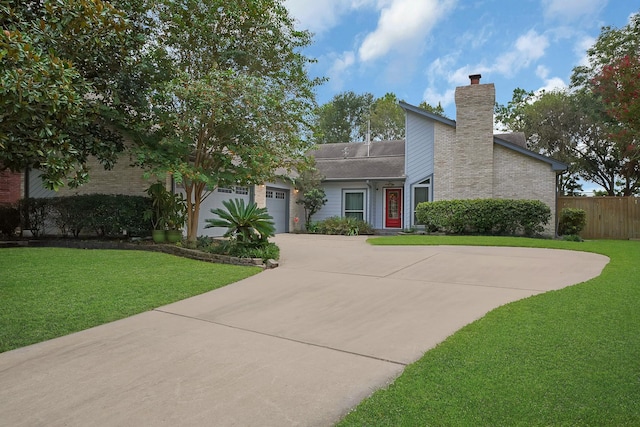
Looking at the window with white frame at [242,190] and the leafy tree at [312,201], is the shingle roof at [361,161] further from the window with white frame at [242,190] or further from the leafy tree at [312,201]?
the window with white frame at [242,190]

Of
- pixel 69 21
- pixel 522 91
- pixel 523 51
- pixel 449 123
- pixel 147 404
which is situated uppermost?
pixel 522 91

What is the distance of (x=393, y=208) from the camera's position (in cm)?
1973

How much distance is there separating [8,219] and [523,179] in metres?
18.2

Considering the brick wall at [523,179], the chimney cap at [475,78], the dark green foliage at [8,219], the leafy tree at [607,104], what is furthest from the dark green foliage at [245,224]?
the chimney cap at [475,78]

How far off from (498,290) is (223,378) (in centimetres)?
447

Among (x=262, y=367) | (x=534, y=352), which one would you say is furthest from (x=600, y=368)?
(x=262, y=367)

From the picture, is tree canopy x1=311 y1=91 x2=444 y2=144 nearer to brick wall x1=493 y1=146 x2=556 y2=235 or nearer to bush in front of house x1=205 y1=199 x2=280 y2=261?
brick wall x1=493 y1=146 x2=556 y2=235

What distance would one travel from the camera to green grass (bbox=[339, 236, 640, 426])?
2.51 meters

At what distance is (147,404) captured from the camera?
9.34 ft

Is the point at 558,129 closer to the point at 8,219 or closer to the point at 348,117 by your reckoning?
the point at 348,117

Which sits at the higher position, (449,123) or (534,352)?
(449,123)

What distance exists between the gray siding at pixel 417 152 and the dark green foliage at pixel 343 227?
6.28 feet

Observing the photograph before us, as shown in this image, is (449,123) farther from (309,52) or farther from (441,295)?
(441,295)

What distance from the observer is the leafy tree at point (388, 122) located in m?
37.7
